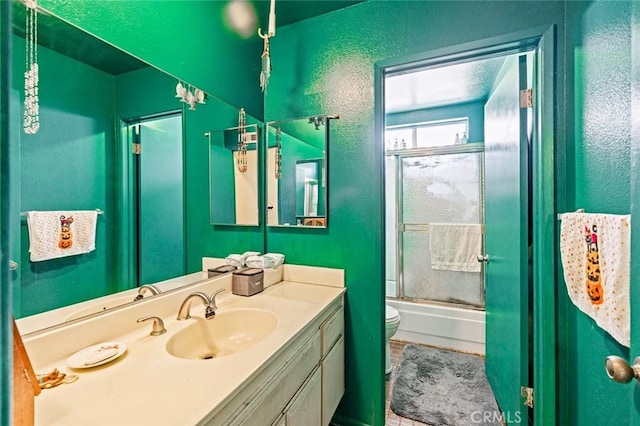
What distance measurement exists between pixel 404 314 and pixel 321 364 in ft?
5.75

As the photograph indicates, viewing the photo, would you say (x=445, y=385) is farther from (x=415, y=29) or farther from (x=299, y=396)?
(x=415, y=29)

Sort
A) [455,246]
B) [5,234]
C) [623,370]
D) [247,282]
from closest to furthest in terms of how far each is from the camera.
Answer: [5,234] → [623,370] → [247,282] → [455,246]

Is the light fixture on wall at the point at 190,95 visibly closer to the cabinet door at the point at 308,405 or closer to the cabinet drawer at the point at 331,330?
the cabinet drawer at the point at 331,330

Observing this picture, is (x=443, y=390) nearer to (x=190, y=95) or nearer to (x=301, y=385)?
(x=301, y=385)

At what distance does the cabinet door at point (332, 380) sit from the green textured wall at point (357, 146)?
0.11 m

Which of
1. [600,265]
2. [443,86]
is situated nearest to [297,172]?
[600,265]

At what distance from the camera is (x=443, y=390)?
1.91 metres

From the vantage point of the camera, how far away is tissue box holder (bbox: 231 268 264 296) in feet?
4.76

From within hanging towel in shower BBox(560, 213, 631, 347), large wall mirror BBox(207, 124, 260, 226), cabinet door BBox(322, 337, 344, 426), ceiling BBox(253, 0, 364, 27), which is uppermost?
ceiling BBox(253, 0, 364, 27)

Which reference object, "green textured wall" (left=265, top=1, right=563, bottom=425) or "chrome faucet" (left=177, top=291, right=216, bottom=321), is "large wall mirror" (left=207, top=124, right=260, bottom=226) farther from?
"chrome faucet" (left=177, top=291, right=216, bottom=321)

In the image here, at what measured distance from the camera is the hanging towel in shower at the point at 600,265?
770 millimetres

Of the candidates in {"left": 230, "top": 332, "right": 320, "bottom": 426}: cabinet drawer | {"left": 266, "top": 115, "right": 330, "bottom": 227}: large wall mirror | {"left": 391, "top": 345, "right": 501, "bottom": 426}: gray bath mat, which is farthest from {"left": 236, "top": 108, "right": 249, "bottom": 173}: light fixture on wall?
{"left": 391, "top": 345, "right": 501, "bottom": 426}: gray bath mat

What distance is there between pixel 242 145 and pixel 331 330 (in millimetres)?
1221

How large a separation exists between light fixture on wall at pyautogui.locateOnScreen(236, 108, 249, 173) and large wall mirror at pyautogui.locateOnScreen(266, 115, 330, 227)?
0.52 ft
